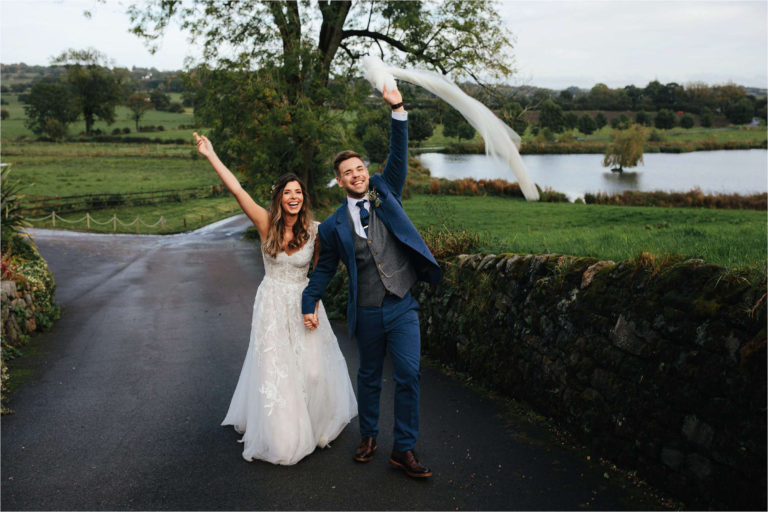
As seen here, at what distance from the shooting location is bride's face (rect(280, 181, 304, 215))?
538cm

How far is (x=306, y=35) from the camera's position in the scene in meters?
22.2

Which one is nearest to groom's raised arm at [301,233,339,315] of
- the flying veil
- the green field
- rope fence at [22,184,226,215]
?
the flying veil

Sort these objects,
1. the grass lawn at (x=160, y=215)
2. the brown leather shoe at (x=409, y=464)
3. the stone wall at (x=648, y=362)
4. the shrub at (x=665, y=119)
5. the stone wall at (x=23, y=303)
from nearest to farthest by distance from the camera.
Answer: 1. the stone wall at (x=648, y=362)
2. the brown leather shoe at (x=409, y=464)
3. the stone wall at (x=23, y=303)
4. the grass lawn at (x=160, y=215)
5. the shrub at (x=665, y=119)

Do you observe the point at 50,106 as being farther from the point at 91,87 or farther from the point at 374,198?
the point at 374,198

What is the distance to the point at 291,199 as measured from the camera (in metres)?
5.38

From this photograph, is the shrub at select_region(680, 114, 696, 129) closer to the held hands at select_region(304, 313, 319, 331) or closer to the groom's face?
the groom's face

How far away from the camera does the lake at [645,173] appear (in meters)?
30.2

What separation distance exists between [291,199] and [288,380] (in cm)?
162

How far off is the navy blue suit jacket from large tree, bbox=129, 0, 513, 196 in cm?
1618

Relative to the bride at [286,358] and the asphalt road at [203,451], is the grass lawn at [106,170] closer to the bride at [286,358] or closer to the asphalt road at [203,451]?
the asphalt road at [203,451]

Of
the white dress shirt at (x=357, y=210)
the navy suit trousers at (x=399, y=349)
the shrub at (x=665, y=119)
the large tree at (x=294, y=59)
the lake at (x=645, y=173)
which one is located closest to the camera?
the navy suit trousers at (x=399, y=349)

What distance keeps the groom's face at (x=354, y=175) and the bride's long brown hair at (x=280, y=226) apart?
625 mm

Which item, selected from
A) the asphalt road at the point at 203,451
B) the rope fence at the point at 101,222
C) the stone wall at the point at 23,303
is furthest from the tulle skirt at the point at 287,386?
the rope fence at the point at 101,222

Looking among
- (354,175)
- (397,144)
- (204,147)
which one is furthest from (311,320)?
(204,147)
